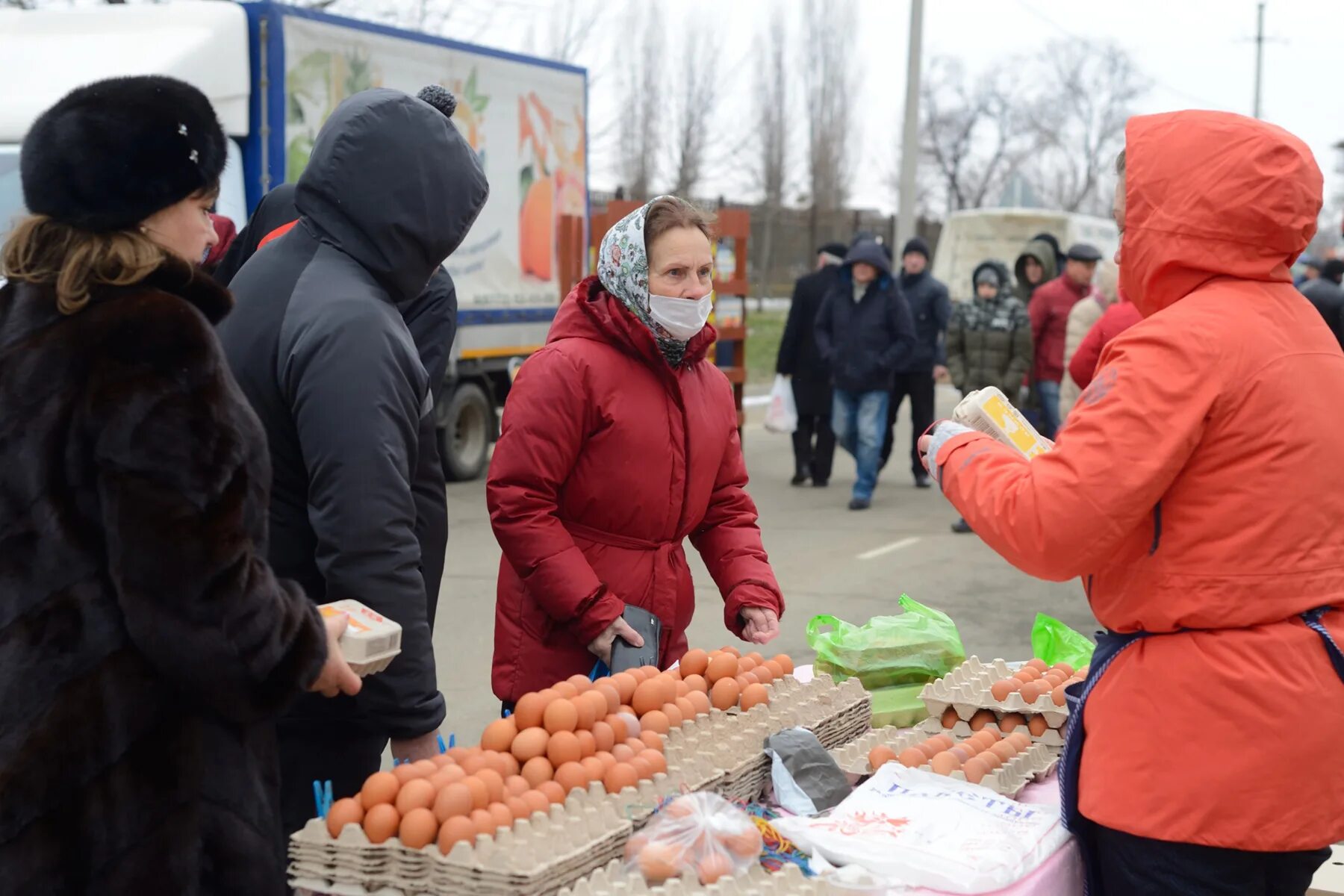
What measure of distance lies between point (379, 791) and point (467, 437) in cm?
980

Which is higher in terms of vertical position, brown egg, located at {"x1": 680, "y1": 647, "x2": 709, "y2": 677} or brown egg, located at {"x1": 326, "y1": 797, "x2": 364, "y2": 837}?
brown egg, located at {"x1": 326, "y1": 797, "x2": 364, "y2": 837}

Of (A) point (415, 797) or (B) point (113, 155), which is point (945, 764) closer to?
(A) point (415, 797)

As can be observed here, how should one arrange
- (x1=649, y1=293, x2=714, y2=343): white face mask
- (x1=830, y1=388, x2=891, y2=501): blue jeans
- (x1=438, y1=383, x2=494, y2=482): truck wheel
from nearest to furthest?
(x1=649, y1=293, x2=714, y2=343): white face mask → (x1=830, y1=388, x2=891, y2=501): blue jeans → (x1=438, y1=383, x2=494, y2=482): truck wheel

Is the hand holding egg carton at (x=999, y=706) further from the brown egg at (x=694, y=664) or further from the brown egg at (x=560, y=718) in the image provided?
the brown egg at (x=560, y=718)

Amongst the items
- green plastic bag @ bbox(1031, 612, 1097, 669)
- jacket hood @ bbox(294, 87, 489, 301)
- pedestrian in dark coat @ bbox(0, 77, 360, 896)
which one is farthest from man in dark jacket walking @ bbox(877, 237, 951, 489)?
pedestrian in dark coat @ bbox(0, 77, 360, 896)

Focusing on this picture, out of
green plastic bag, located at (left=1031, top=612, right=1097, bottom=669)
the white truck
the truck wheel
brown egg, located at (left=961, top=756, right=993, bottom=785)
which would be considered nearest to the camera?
brown egg, located at (left=961, top=756, right=993, bottom=785)

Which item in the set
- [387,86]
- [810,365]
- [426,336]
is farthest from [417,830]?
[810,365]

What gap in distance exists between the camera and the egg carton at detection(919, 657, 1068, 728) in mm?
3166

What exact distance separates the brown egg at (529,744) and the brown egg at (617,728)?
0.56ft

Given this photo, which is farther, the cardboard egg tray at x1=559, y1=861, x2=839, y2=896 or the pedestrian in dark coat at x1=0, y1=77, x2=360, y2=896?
the cardboard egg tray at x1=559, y1=861, x2=839, y2=896

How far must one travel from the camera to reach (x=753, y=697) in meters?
3.03

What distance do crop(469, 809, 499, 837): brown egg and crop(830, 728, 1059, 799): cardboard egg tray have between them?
96 cm

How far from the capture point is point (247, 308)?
2.58 m

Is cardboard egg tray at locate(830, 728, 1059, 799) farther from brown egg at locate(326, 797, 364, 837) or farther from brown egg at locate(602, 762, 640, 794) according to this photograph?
brown egg at locate(326, 797, 364, 837)
